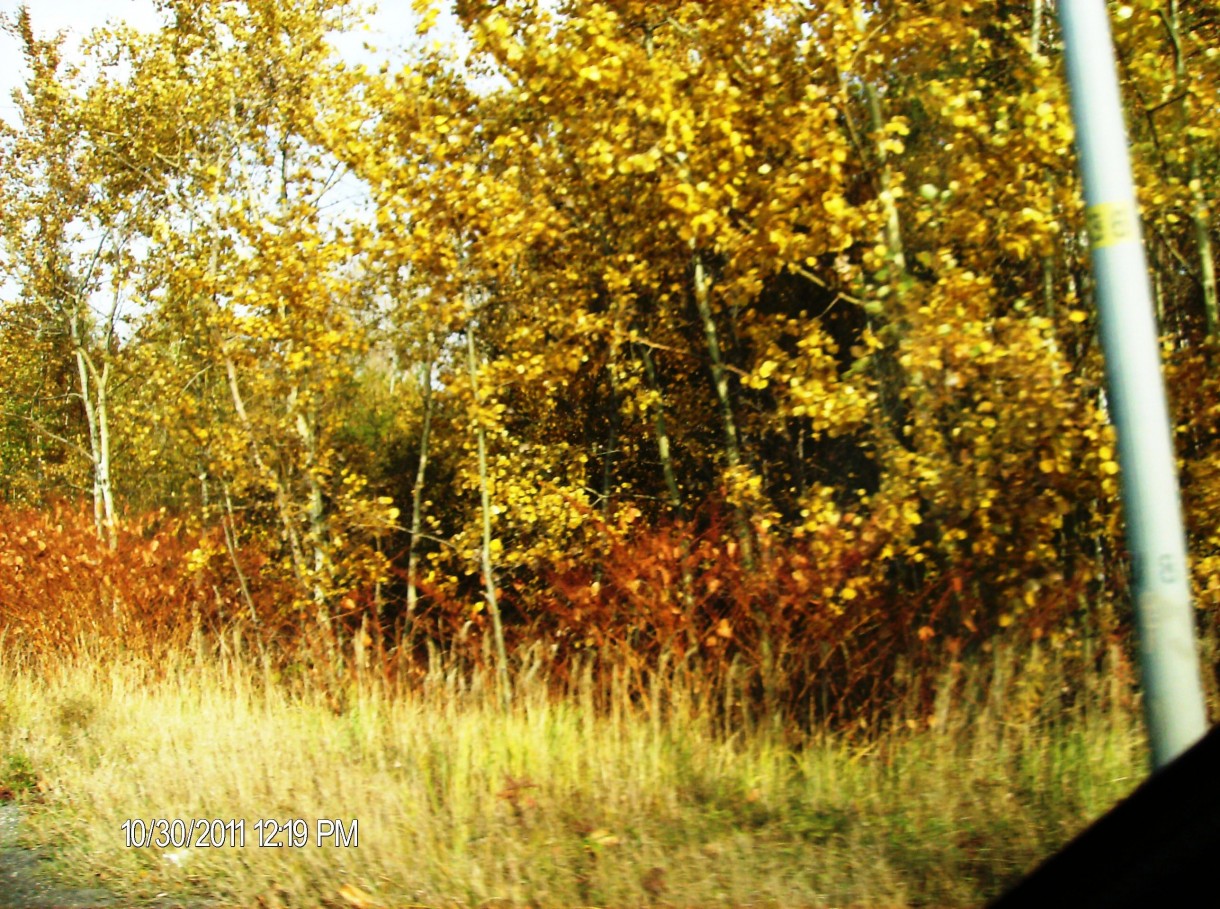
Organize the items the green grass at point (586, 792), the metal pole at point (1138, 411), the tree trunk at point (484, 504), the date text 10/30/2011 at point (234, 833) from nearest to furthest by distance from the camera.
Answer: the metal pole at point (1138, 411) → the green grass at point (586, 792) → the date text 10/30/2011 at point (234, 833) → the tree trunk at point (484, 504)

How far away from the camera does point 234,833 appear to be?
202 inches

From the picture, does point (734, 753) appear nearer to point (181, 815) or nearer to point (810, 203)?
point (181, 815)

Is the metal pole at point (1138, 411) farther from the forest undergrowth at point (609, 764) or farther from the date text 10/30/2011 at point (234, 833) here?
the date text 10/30/2011 at point (234, 833)

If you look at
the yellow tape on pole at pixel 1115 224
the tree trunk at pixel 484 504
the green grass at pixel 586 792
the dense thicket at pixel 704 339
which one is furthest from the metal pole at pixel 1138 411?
the tree trunk at pixel 484 504

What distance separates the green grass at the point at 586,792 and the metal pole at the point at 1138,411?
3.95 ft

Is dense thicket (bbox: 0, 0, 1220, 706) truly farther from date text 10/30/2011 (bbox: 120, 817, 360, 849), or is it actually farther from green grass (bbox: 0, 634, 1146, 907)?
date text 10/30/2011 (bbox: 120, 817, 360, 849)

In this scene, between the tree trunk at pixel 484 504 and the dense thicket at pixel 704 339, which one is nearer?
the dense thicket at pixel 704 339

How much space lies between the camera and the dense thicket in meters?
7.02

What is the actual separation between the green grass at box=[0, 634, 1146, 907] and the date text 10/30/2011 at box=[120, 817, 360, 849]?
0.16 feet

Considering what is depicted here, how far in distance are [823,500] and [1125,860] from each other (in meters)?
5.86

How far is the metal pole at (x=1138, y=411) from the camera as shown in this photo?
130 inches

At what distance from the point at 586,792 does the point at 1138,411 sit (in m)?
3.08

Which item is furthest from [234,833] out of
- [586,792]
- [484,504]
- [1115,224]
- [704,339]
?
[704,339]

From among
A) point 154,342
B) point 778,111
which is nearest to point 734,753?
point 778,111
